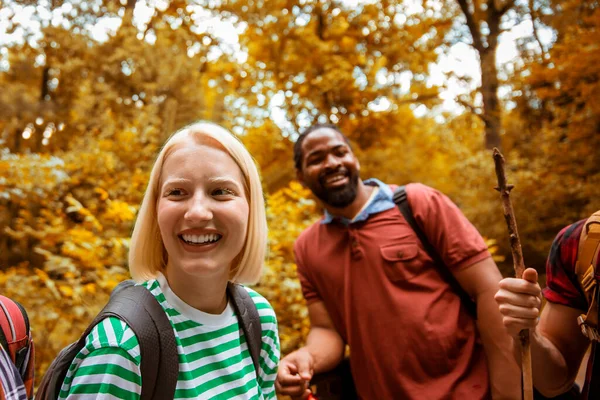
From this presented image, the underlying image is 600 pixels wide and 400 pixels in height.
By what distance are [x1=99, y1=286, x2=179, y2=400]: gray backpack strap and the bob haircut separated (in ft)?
0.77

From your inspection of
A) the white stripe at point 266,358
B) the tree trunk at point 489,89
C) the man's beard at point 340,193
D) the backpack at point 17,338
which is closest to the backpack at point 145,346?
the backpack at point 17,338

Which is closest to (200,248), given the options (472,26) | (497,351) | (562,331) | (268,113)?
(562,331)

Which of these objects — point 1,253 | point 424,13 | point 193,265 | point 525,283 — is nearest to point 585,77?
point 424,13

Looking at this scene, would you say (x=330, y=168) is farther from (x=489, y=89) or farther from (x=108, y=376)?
(x=489, y=89)

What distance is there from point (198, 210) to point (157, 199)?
22cm

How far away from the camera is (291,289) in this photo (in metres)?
3.31

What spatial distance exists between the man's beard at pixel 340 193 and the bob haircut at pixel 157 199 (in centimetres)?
83

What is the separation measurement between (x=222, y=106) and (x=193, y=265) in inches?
206

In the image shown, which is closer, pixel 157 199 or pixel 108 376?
pixel 108 376

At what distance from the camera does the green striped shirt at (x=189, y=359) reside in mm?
965

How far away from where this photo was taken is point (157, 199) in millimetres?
1320

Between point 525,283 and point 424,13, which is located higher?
point 424,13

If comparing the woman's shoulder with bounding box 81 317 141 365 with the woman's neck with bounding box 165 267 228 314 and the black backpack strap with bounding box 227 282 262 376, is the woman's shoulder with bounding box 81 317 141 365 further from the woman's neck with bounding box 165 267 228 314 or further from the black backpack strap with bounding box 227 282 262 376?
the black backpack strap with bounding box 227 282 262 376

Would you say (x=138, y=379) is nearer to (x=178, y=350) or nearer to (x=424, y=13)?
(x=178, y=350)
